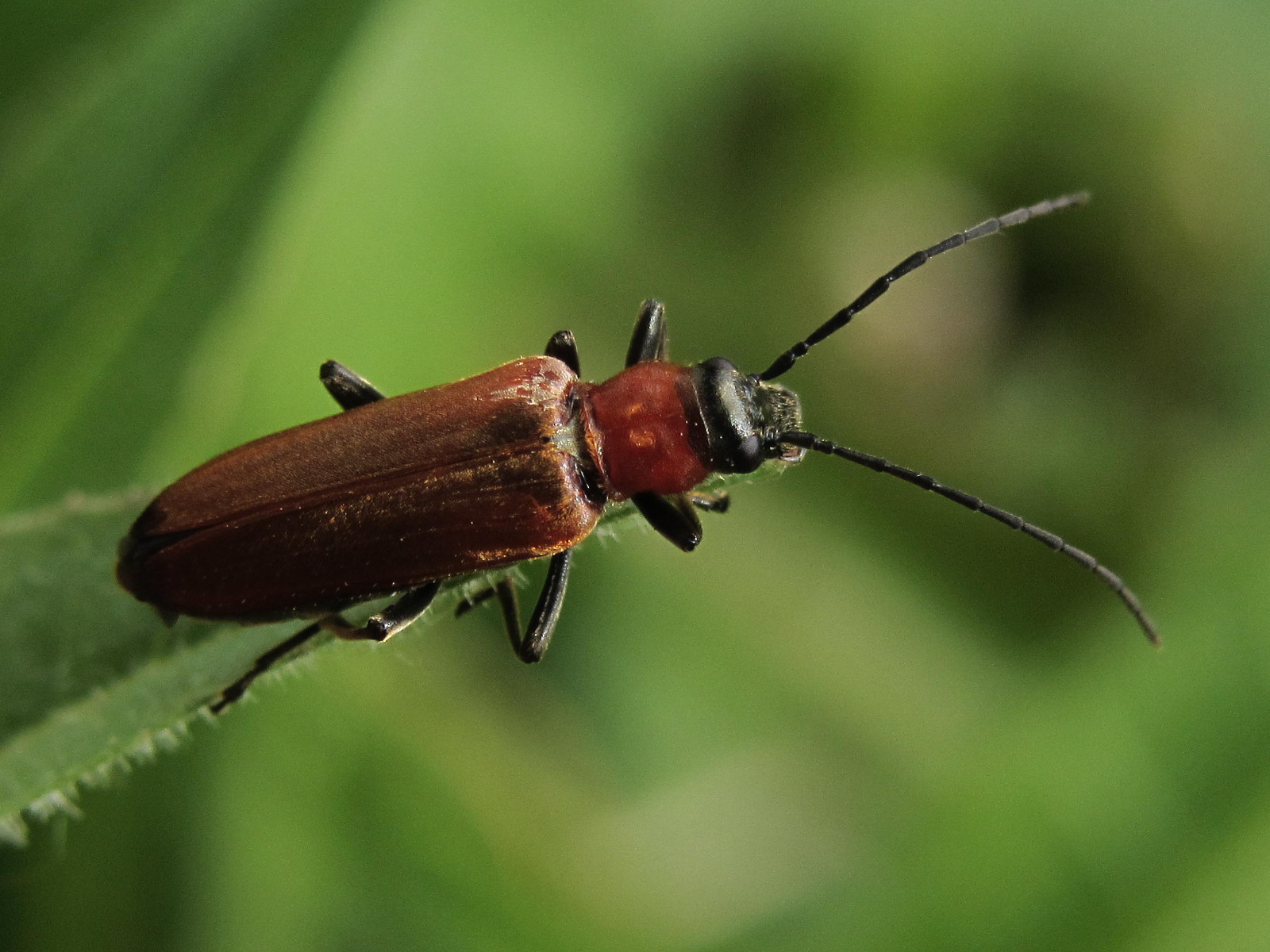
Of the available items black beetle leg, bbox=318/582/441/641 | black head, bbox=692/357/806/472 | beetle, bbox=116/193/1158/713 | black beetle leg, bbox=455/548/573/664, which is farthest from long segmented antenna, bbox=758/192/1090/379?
black beetle leg, bbox=318/582/441/641

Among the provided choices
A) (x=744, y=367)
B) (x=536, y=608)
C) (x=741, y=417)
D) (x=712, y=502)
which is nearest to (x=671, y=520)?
(x=712, y=502)

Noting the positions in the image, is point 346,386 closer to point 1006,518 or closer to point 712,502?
point 712,502

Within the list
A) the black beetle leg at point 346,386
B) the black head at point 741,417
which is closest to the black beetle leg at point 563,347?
the black head at point 741,417

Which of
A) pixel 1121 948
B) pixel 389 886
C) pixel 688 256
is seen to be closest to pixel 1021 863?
pixel 1121 948

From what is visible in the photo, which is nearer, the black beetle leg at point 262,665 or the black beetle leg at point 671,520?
the black beetle leg at point 262,665

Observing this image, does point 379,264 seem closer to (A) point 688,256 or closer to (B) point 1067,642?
(A) point 688,256

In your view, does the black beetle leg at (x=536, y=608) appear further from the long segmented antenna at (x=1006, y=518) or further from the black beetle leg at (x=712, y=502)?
the long segmented antenna at (x=1006, y=518)

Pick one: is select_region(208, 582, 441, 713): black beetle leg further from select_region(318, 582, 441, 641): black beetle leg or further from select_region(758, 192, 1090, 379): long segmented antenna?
select_region(758, 192, 1090, 379): long segmented antenna
